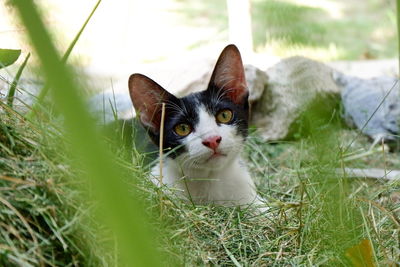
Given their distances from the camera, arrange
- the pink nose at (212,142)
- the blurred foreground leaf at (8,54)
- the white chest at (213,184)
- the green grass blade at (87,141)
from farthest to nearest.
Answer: the white chest at (213,184) → the pink nose at (212,142) → the blurred foreground leaf at (8,54) → the green grass blade at (87,141)

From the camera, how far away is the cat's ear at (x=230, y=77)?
213 centimetres

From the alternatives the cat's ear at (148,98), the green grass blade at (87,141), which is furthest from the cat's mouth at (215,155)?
the green grass blade at (87,141)

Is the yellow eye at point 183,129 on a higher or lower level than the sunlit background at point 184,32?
higher

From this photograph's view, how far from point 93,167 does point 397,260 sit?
3.47 feet

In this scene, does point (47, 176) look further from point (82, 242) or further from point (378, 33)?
point (378, 33)

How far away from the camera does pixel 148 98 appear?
2057 mm

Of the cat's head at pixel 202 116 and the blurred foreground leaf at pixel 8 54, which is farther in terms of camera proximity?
the cat's head at pixel 202 116

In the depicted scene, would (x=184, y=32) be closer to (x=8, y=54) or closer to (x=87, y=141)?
(x=8, y=54)

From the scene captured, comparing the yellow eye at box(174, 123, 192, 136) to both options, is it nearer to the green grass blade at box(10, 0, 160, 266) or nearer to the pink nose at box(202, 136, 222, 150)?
the pink nose at box(202, 136, 222, 150)

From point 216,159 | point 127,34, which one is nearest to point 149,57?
point 127,34

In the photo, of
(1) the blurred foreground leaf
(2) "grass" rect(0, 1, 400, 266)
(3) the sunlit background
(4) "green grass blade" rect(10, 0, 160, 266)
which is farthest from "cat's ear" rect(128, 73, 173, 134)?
(4) "green grass blade" rect(10, 0, 160, 266)

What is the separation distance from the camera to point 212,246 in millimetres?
1461

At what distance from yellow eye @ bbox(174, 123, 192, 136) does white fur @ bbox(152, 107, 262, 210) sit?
0.08ft

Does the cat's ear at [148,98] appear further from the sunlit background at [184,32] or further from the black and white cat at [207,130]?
the sunlit background at [184,32]
